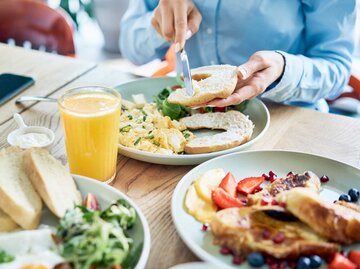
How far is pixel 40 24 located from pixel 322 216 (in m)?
2.10

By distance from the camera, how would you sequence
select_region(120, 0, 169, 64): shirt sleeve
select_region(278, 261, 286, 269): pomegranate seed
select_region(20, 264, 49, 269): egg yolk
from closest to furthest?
select_region(20, 264, 49, 269): egg yolk < select_region(278, 261, 286, 269): pomegranate seed < select_region(120, 0, 169, 64): shirt sleeve

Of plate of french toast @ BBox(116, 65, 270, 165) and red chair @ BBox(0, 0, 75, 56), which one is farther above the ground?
plate of french toast @ BBox(116, 65, 270, 165)

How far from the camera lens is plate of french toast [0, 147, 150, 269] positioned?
0.90 m

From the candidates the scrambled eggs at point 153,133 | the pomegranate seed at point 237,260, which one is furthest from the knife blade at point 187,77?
the pomegranate seed at point 237,260

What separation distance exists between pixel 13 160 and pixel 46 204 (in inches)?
7.1

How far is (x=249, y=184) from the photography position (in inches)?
49.4

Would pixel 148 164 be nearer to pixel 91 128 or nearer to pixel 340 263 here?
pixel 91 128

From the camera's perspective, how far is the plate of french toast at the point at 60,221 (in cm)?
90

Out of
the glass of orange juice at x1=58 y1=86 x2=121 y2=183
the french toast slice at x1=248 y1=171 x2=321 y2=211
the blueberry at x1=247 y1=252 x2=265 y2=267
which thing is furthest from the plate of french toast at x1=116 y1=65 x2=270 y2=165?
the blueberry at x1=247 y1=252 x2=265 y2=267

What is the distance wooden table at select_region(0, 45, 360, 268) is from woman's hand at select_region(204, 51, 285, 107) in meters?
0.16

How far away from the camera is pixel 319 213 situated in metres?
0.99

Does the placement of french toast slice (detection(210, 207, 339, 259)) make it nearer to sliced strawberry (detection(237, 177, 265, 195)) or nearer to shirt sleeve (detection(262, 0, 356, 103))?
sliced strawberry (detection(237, 177, 265, 195))

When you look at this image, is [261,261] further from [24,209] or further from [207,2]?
[207,2]

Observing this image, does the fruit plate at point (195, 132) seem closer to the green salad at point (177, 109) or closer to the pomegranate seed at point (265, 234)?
the green salad at point (177, 109)
